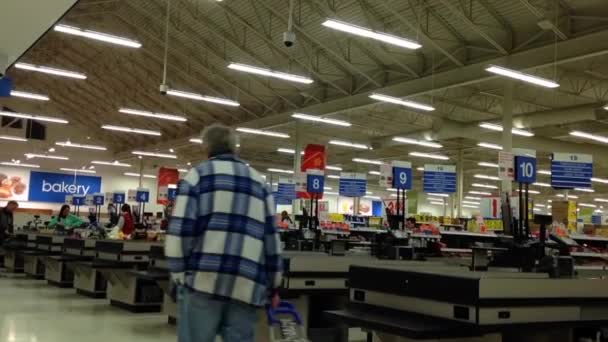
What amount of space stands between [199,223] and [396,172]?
7.64 m

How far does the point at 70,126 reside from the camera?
1153 inches

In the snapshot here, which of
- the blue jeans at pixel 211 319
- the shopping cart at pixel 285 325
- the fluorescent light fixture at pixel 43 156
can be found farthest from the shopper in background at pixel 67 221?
the fluorescent light fixture at pixel 43 156

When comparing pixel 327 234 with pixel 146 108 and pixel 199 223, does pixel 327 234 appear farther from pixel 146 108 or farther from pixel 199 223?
pixel 146 108

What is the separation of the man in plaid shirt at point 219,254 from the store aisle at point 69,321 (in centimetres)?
354

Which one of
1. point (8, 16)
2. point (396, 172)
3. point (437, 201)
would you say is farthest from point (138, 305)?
point (437, 201)

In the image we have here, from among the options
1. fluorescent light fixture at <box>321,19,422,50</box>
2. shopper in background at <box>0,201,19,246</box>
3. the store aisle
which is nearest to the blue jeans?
the store aisle

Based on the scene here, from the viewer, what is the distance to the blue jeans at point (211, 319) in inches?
101

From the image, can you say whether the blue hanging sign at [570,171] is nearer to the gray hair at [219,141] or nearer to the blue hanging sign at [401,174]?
the blue hanging sign at [401,174]

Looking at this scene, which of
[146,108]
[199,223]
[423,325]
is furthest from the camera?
[146,108]

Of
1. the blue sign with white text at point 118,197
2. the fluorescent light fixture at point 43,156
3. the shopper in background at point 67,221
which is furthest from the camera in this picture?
the fluorescent light fixture at point 43,156

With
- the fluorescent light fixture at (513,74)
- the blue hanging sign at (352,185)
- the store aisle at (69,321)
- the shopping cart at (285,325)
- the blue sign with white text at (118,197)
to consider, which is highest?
the fluorescent light fixture at (513,74)

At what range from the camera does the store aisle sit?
→ 19.5ft

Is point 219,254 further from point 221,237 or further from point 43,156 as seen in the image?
point 43,156

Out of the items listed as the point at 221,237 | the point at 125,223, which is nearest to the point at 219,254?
the point at 221,237
